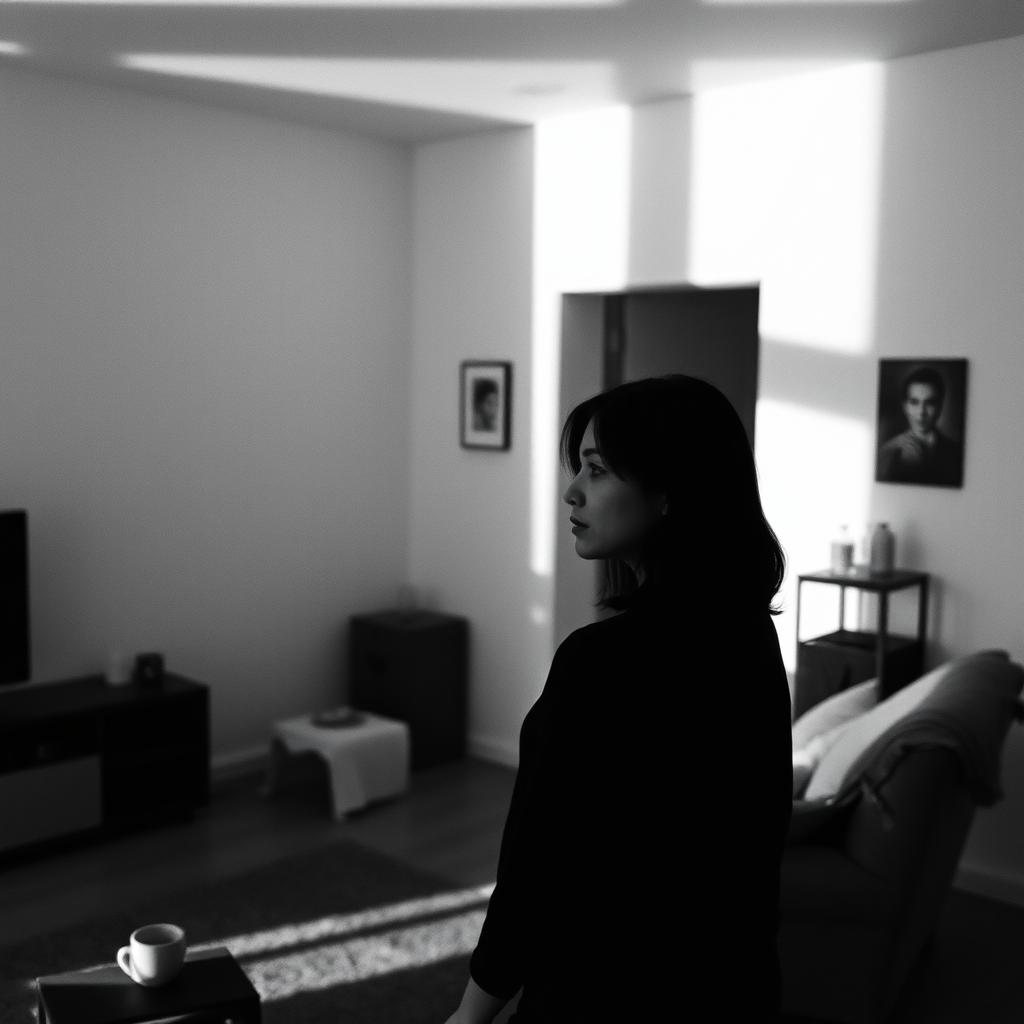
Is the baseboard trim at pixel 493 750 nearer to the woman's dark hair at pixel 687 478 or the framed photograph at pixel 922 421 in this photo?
the framed photograph at pixel 922 421

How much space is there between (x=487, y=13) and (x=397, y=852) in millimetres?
2904

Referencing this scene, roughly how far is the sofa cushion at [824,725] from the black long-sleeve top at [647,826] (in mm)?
2029

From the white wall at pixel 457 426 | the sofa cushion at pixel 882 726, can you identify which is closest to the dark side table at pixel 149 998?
the sofa cushion at pixel 882 726

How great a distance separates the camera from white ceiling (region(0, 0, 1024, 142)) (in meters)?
3.58

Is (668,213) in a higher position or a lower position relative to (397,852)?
higher

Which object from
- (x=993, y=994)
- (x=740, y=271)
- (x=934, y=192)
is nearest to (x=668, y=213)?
(x=740, y=271)

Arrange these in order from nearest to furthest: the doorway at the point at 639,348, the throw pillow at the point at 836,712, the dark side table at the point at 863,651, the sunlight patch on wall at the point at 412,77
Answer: the throw pillow at the point at 836,712 < the dark side table at the point at 863,651 < the sunlight patch on wall at the point at 412,77 < the doorway at the point at 639,348

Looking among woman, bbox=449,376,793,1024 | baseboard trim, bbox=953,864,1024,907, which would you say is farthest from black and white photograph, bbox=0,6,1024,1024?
woman, bbox=449,376,793,1024

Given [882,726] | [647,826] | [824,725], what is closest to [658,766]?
[647,826]

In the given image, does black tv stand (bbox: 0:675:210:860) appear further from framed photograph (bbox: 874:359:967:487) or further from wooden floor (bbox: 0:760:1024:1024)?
framed photograph (bbox: 874:359:967:487)

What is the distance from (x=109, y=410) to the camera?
4660 millimetres

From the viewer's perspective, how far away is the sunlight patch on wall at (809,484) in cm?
429

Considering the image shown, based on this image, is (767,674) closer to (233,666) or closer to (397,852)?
(397,852)

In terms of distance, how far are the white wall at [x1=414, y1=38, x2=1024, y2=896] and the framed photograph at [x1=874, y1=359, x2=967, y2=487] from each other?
0.04 metres
